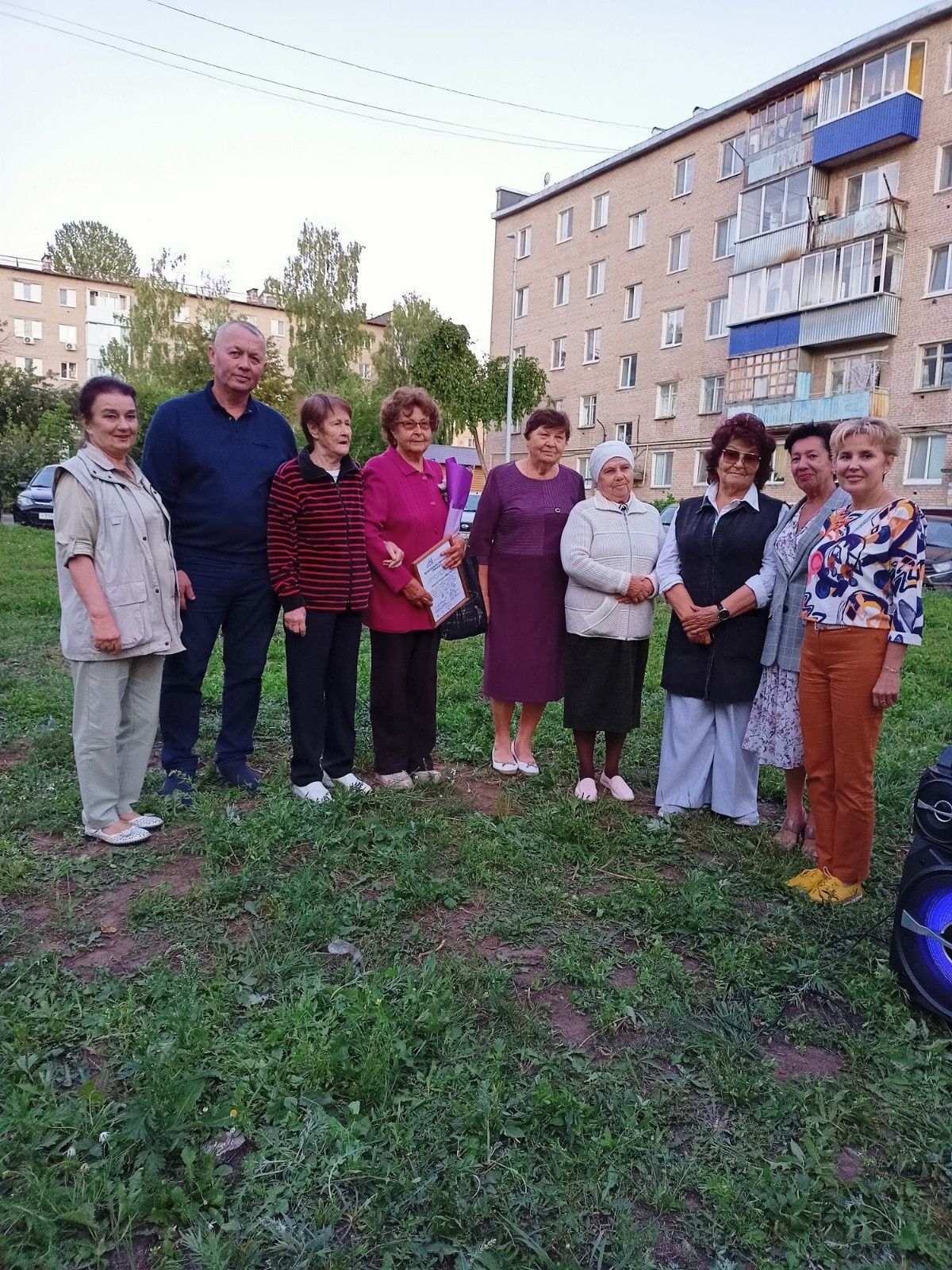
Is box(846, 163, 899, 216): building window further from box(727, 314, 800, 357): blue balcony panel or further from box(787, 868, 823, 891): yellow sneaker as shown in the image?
box(787, 868, 823, 891): yellow sneaker

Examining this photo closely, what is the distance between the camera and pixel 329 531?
437 centimetres

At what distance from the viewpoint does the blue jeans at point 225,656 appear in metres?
4.37

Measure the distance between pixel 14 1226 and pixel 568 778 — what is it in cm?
356

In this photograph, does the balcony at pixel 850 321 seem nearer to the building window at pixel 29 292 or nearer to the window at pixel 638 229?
the window at pixel 638 229

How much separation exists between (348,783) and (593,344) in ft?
108

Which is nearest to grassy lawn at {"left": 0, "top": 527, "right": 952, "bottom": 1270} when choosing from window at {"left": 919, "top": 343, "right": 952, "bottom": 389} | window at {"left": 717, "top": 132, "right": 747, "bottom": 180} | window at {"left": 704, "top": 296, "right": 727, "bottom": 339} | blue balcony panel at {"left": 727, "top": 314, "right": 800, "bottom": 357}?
window at {"left": 919, "top": 343, "right": 952, "bottom": 389}

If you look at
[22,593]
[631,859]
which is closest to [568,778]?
[631,859]

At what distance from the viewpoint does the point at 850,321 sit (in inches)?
974

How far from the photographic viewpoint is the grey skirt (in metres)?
4.68

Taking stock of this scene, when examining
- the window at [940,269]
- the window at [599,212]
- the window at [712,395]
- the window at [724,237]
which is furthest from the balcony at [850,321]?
the window at [599,212]

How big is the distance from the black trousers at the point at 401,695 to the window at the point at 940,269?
952 inches

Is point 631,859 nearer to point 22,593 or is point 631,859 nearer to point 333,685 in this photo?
point 333,685

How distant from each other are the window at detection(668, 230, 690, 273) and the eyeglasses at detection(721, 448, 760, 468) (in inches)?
1168

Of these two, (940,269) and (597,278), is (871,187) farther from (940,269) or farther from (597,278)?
(597,278)
